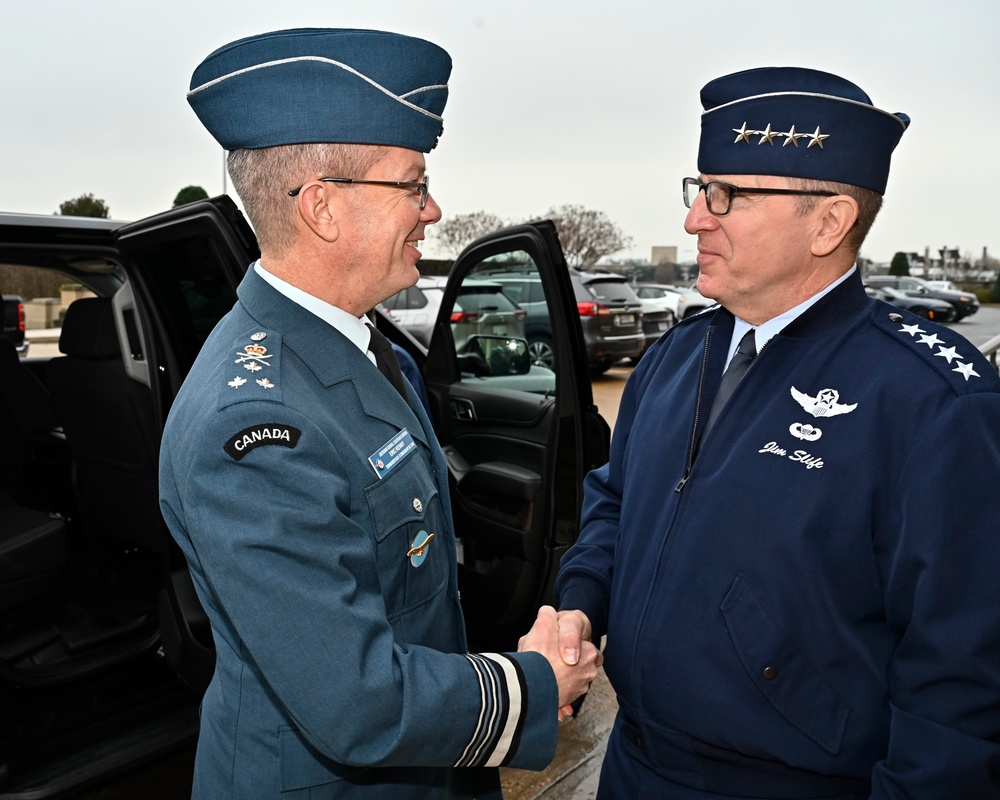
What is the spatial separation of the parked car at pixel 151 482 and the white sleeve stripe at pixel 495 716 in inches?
61.2

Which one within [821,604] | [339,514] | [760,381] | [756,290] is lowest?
[821,604]

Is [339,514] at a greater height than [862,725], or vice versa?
[339,514]

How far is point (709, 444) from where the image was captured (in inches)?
61.4

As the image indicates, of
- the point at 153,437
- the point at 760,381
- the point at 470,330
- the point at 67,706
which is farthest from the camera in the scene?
the point at 470,330

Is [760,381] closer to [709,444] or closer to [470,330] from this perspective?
[709,444]

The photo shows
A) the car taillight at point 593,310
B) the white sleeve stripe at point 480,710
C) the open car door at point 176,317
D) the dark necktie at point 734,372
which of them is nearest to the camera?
the white sleeve stripe at point 480,710

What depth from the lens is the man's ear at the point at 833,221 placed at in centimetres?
157

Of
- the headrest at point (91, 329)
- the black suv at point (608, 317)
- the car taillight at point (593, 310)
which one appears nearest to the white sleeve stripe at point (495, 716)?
the headrest at point (91, 329)

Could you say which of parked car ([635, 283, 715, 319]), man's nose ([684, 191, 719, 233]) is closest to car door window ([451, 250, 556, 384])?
man's nose ([684, 191, 719, 233])

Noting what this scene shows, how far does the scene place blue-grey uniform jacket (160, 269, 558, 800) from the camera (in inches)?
46.1

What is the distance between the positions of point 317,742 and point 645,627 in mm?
618

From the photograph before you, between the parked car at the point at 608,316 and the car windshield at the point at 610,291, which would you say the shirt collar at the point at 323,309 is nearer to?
the parked car at the point at 608,316

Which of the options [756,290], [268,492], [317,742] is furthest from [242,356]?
[756,290]

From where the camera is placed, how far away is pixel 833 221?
5.16ft
